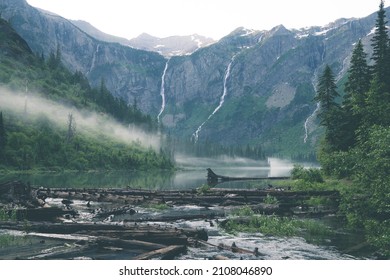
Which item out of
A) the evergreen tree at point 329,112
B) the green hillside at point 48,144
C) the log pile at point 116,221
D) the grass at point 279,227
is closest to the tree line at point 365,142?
the evergreen tree at point 329,112

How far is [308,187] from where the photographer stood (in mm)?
52562

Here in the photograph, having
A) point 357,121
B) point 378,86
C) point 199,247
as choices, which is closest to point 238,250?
point 199,247

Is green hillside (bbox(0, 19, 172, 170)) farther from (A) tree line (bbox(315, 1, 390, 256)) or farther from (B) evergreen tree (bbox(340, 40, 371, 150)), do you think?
(B) evergreen tree (bbox(340, 40, 371, 150))

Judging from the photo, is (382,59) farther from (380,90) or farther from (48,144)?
(48,144)

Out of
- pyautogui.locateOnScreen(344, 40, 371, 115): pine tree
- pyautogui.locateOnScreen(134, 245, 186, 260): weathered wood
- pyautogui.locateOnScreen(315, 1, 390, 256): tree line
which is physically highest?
pyautogui.locateOnScreen(344, 40, 371, 115): pine tree

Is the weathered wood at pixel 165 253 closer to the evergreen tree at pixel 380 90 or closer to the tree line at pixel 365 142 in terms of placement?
the tree line at pixel 365 142

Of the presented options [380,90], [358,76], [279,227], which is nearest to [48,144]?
[358,76]

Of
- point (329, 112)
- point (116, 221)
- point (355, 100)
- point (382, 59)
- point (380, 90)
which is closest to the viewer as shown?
point (116, 221)

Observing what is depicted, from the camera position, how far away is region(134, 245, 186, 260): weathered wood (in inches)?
745

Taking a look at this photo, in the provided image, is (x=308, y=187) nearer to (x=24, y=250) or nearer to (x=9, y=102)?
(x=24, y=250)

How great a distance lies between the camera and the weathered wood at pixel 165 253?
62.1 ft

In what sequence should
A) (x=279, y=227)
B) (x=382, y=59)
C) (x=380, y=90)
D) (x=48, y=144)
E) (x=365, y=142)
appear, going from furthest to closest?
(x=48, y=144)
(x=382, y=59)
(x=380, y=90)
(x=365, y=142)
(x=279, y=227)

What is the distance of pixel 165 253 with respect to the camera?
19.8 meters

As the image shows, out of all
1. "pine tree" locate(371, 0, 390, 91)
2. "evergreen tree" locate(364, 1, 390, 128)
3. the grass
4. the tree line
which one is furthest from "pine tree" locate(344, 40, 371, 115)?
the grass
